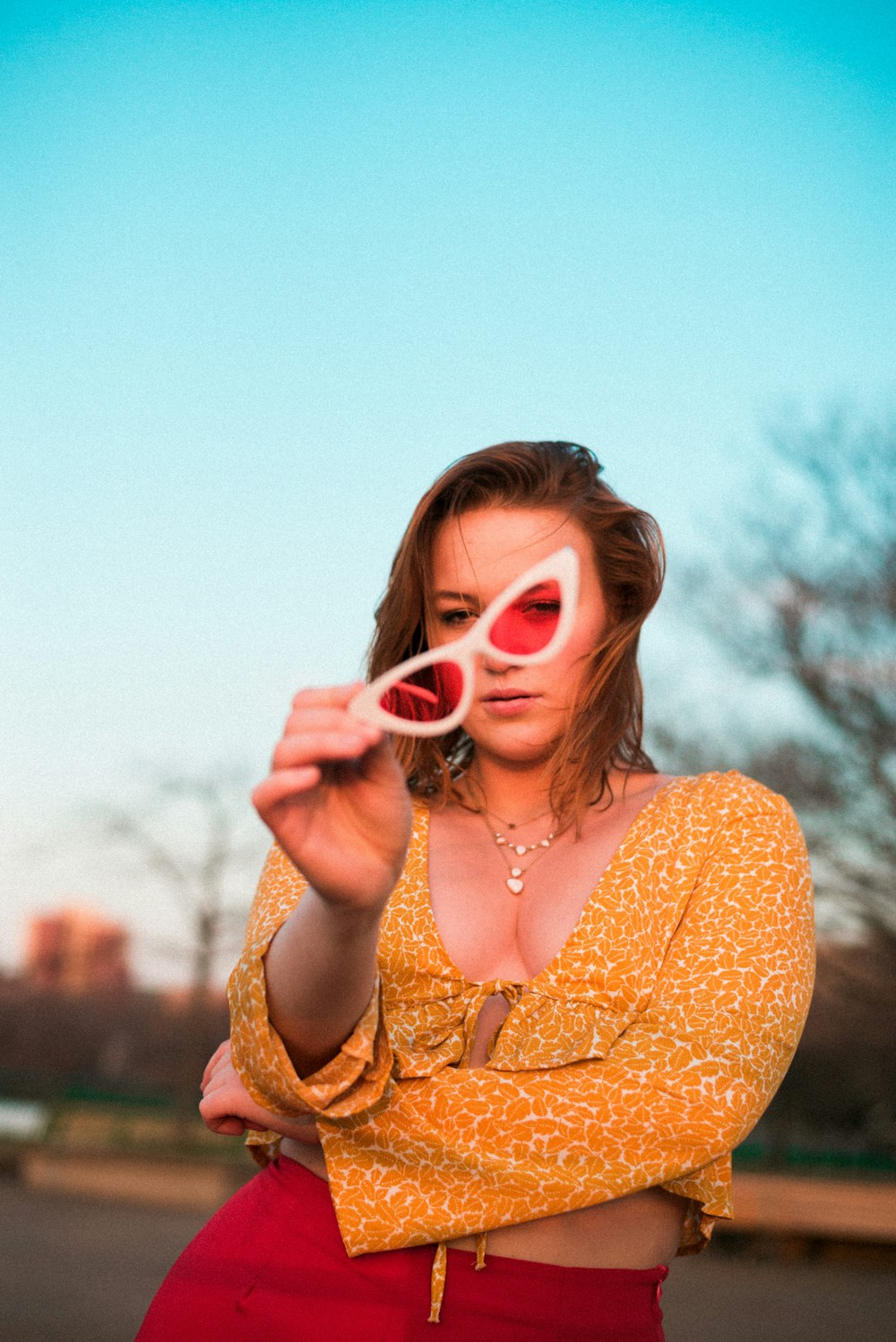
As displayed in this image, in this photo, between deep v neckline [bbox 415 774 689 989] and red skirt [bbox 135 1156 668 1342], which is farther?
deep v neckline [bbox 415 774 689 989]

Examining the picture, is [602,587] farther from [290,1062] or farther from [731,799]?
[290,1062]

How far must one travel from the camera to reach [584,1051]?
161 centimetres

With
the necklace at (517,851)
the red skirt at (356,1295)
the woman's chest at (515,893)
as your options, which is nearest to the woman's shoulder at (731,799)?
the woman's chest at (515,893)

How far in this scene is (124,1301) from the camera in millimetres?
9633

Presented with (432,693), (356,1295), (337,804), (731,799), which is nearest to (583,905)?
(731,799)

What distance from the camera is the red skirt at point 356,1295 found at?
160 centimetres

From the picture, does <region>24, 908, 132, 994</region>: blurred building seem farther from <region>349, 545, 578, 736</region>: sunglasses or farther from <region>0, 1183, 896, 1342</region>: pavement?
<region>349, 545, 578, 736</region>: sunglasses

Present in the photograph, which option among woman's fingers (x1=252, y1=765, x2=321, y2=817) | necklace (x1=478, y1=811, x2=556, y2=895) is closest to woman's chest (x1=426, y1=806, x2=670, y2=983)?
necklace (x1=478, y1=811, x2=556, y2=895)

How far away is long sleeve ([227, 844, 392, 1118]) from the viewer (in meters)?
1.41

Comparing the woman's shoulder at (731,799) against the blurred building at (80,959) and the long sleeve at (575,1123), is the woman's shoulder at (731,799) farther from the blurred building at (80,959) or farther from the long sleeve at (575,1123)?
the blurred building at (80,959)

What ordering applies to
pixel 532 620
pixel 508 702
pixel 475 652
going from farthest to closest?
pixel 508 702, pixel 532 620, pixel 475 652

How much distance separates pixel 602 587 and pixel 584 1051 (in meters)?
0.92

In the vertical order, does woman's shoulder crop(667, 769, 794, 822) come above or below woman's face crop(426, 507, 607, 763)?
below

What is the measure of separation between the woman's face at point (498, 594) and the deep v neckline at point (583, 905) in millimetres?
220
